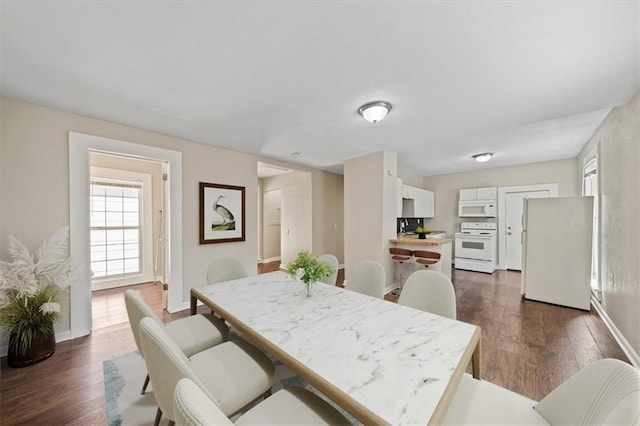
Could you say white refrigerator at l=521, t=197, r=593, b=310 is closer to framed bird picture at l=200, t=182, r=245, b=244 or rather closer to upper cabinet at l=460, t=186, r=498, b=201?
upper cabinet at l=460, t=186, r=498, b=201

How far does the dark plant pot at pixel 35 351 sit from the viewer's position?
6.79 feet

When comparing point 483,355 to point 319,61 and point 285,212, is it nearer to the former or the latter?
point 319,61

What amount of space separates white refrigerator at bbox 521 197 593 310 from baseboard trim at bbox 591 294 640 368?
20 centimetres

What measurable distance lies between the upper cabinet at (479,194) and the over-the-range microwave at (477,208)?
0.36 feet

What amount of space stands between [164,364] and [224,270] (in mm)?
1725

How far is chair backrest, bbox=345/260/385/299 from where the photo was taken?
2209 millimetres

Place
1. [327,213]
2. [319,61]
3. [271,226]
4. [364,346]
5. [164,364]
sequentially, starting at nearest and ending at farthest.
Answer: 1. [164,364]
2. [364,346]
3. [319,61]
4. [327,213]
5. [271,226]

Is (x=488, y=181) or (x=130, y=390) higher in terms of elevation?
(x=488, y=181)

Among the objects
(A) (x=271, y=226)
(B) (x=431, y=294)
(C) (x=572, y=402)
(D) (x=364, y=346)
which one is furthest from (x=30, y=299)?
(A) (x=271, y=226)

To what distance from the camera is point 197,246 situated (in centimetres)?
352

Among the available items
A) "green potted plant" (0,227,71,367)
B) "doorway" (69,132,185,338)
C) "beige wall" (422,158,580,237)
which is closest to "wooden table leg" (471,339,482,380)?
"green potted plant" (0,227,71,367)

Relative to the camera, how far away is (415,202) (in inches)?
233

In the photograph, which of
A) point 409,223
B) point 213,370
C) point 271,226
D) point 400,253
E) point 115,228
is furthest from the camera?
→ point 271,226

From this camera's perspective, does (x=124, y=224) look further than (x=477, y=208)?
No
